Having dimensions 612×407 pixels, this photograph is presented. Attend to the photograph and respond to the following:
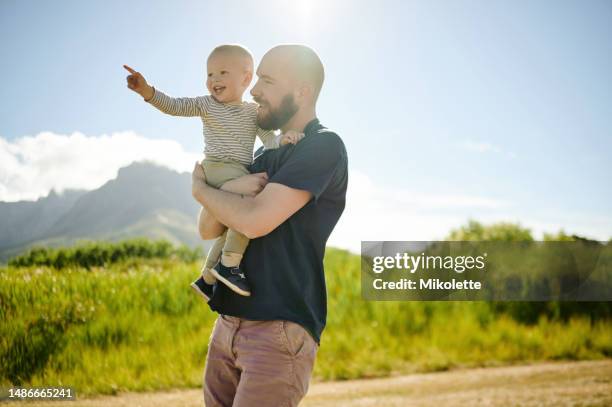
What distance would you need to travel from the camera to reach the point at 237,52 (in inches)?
115

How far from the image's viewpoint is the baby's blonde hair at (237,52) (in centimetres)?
292

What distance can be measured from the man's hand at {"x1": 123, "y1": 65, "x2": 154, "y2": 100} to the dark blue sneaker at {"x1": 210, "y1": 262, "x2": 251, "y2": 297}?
1.03 m

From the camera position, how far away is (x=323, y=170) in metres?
2.30

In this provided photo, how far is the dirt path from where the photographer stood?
581 cm

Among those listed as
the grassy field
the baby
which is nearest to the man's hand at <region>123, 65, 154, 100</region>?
the baby

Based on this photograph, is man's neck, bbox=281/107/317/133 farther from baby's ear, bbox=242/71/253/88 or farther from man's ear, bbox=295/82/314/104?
baby's ear, bbox=242/71/253/88

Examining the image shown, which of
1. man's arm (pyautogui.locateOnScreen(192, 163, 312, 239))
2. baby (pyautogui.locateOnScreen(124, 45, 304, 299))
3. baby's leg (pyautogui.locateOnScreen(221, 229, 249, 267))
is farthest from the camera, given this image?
baby (pyautogui.locateOnScreen(124, 45, 304, 299))

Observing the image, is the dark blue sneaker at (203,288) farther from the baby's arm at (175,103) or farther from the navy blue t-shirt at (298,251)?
the baby's arm at (175,103)

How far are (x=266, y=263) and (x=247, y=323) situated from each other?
0.83 ft

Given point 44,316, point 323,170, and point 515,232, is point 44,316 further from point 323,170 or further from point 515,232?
point 515,232

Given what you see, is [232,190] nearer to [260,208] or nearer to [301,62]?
[260,208]

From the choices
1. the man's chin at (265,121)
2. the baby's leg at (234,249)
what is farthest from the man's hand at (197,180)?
the man's chin at (265,121)

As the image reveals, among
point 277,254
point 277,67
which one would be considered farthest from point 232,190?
point 277,67

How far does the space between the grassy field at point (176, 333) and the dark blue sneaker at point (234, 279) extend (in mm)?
4482
